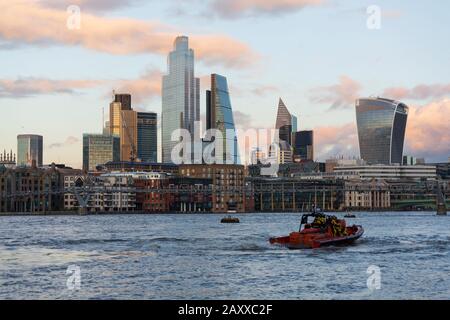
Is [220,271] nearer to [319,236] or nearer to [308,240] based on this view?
[308,240]

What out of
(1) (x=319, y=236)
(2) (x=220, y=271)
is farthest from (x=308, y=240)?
(2) (x=220, y=271)

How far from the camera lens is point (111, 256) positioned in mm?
69750

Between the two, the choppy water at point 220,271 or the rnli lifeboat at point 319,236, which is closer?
the choppy water at point 220,271

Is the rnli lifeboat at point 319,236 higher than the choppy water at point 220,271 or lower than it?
higher

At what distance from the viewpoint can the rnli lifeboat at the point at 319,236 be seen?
257ft

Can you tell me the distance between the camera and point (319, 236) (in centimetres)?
7931

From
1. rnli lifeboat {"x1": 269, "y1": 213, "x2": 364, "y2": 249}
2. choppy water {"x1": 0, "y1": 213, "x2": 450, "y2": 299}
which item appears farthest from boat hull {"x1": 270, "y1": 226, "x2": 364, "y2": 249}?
choppy water {"x1": 0, "y1": 213, "x2": 450, "y2": 299}

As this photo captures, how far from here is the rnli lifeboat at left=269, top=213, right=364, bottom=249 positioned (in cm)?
7825

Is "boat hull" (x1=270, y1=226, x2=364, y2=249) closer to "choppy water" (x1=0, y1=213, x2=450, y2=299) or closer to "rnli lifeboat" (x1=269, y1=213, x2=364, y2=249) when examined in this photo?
"rnli lifeboat" (x1=269, y1=213, x2=364, y2=249)

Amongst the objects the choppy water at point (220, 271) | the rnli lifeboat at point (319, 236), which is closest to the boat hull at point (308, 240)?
the rnli lifeboat at point (319, 236)

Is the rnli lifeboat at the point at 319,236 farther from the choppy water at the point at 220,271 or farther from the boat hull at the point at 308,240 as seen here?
the choppy water at the point at 220,271

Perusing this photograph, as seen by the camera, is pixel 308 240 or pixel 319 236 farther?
pixel 319 236

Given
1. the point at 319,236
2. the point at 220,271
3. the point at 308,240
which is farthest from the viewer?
the point at 319,236

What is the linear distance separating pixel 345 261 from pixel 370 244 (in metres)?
23.1
